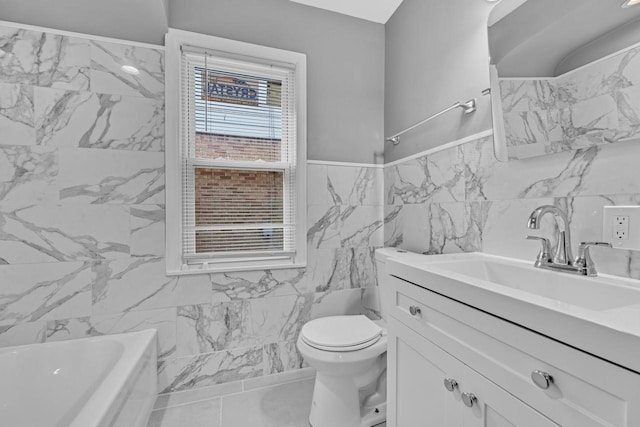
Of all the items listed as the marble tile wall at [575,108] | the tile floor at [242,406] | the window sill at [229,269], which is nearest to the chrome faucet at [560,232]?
the marble tile wall at [575,108]

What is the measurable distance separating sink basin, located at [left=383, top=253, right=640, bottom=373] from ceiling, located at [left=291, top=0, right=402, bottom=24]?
1.79 meters

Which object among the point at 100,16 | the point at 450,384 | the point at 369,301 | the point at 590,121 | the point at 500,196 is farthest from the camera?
the point at 369,301

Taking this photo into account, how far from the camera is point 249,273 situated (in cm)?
183

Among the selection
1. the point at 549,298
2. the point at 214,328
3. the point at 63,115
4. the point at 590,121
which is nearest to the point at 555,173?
the point at 590,121

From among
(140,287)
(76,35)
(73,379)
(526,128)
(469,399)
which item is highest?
(76,35)

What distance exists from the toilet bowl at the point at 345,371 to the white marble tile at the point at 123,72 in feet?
5.45

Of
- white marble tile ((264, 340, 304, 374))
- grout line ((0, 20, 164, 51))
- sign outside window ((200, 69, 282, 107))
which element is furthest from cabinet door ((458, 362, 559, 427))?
grout line ((0, 20, 164, 51))

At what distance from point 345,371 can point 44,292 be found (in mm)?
1624

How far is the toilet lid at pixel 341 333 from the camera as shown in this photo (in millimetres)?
1383

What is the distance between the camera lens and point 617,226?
864 millimetres

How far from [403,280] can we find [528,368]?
1.63 ft

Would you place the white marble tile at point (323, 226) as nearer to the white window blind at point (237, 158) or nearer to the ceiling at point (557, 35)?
the white window blind at point (237, 158)

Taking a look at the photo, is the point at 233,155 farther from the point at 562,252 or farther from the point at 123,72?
the point at 562,252

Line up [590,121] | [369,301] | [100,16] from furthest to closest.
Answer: [369,301]
[100,16]
[590,121]
